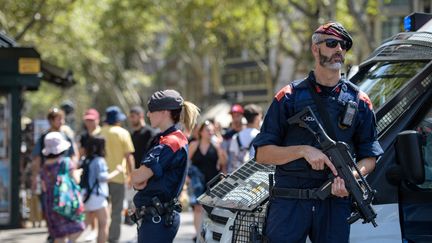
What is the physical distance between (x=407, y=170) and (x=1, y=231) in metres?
10.3

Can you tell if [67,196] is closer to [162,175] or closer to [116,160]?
[116,160]

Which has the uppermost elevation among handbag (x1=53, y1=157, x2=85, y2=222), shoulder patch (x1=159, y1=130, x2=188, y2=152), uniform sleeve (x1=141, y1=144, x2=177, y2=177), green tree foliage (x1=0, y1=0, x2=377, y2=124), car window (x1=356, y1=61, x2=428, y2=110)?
green tree foliage (x1=0, y1=0, x2=377, y2=124)

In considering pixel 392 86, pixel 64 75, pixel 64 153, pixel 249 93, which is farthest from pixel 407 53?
pixel 249 93

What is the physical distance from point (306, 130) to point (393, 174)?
0.57 m

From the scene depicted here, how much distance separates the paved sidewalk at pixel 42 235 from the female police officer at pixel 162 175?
5486 millimetres

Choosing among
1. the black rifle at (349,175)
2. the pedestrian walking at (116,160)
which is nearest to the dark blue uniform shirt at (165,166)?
the black rifle at (349,175)

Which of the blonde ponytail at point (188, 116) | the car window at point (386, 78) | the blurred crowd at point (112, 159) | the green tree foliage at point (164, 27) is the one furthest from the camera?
the green tree foliage at point (164, 27)

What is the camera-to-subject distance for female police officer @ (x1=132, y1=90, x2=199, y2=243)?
6.10 metres

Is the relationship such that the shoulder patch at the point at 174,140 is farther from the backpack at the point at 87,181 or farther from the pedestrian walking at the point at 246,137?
the pedestrian walking at the point at 246,137

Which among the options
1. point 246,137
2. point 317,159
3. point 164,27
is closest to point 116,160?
point 246,137

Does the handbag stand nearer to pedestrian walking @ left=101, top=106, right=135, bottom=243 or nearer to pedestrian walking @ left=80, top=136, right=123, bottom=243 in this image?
pedestrian walking @ left=80, top=136, right=123, bottom=243

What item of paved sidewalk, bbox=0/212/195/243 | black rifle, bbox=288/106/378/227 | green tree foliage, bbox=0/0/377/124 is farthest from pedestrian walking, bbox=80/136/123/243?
green tree foliage, bbox=0/0/377/124

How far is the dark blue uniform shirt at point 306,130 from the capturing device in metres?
4.68

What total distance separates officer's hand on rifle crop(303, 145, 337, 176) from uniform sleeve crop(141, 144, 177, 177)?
5.70 feet
